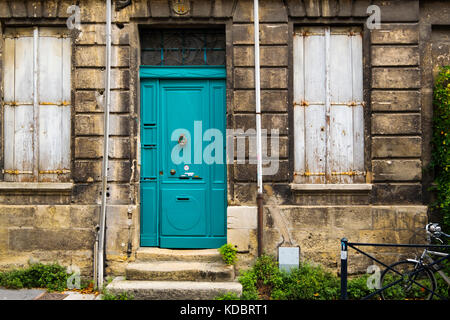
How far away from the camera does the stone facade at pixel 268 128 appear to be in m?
5.63

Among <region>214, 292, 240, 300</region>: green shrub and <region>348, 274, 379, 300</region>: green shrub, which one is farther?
<region>348, 274, 379, 300</region>: green shrub

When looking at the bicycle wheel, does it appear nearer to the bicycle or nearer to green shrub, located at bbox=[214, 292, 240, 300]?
the bicycle

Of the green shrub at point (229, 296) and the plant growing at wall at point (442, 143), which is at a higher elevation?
the plant growing at wall at point (442, 143)

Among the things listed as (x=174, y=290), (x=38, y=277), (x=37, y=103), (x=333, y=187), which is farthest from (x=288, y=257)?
(x=37, y=103)

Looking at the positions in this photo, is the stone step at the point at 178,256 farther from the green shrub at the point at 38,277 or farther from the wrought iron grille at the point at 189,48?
the wrought iron grille at the point at 189,48

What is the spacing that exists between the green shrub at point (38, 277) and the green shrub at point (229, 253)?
2.32m

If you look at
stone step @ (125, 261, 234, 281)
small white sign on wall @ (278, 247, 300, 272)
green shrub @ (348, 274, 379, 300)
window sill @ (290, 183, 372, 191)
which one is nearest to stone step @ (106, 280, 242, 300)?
stone step @ (125, 261, 234, 281)

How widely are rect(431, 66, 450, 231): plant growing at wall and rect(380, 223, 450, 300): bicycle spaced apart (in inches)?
23.3

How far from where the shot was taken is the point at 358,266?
5.62m

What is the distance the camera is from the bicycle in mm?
4977

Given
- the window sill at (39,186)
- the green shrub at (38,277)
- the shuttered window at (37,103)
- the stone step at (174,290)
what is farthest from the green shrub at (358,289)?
the shuttered window at (37,103)

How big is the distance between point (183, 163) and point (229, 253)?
1.56 metres

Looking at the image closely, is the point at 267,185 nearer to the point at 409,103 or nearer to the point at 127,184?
the point at 127,184
